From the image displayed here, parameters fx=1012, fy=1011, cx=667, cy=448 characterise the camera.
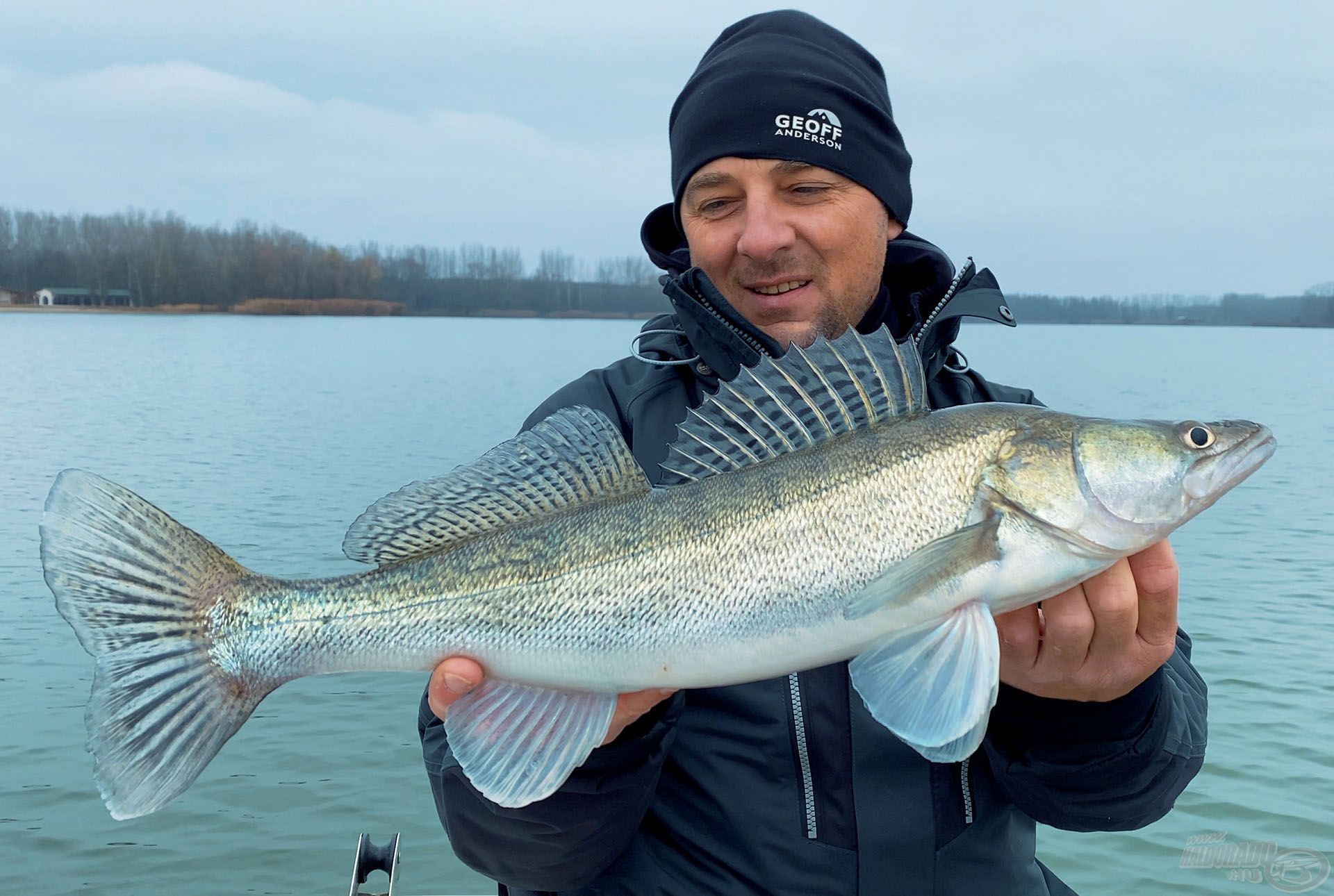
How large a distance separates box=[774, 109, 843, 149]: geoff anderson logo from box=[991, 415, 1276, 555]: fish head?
5.87 ft

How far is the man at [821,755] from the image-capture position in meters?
2.74

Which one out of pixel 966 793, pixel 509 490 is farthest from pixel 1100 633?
pixel 509 490

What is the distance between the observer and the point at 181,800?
7.40 metres

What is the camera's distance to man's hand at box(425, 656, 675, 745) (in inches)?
106

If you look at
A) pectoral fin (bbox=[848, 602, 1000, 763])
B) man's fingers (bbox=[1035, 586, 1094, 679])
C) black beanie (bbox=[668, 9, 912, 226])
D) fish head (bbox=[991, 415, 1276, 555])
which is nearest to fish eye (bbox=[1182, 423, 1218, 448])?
fish head (bbox=[991, 415, 1276, 555])

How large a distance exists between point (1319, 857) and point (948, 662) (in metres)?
6.44

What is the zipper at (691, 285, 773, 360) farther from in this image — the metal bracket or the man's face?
the metal bracket

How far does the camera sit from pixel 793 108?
4094 millimetres

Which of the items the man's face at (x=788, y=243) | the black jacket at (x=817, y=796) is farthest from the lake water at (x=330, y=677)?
the man's face at (x=788, y=243)

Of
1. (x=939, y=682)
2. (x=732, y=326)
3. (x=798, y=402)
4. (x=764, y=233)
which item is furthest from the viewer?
(x=764, y=233)

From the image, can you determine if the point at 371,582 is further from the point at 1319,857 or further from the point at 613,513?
the point at 1319,857

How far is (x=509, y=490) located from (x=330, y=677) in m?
7.78

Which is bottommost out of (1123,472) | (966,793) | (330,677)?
(330,677)

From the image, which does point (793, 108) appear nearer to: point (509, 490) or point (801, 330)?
point (801, 330)
